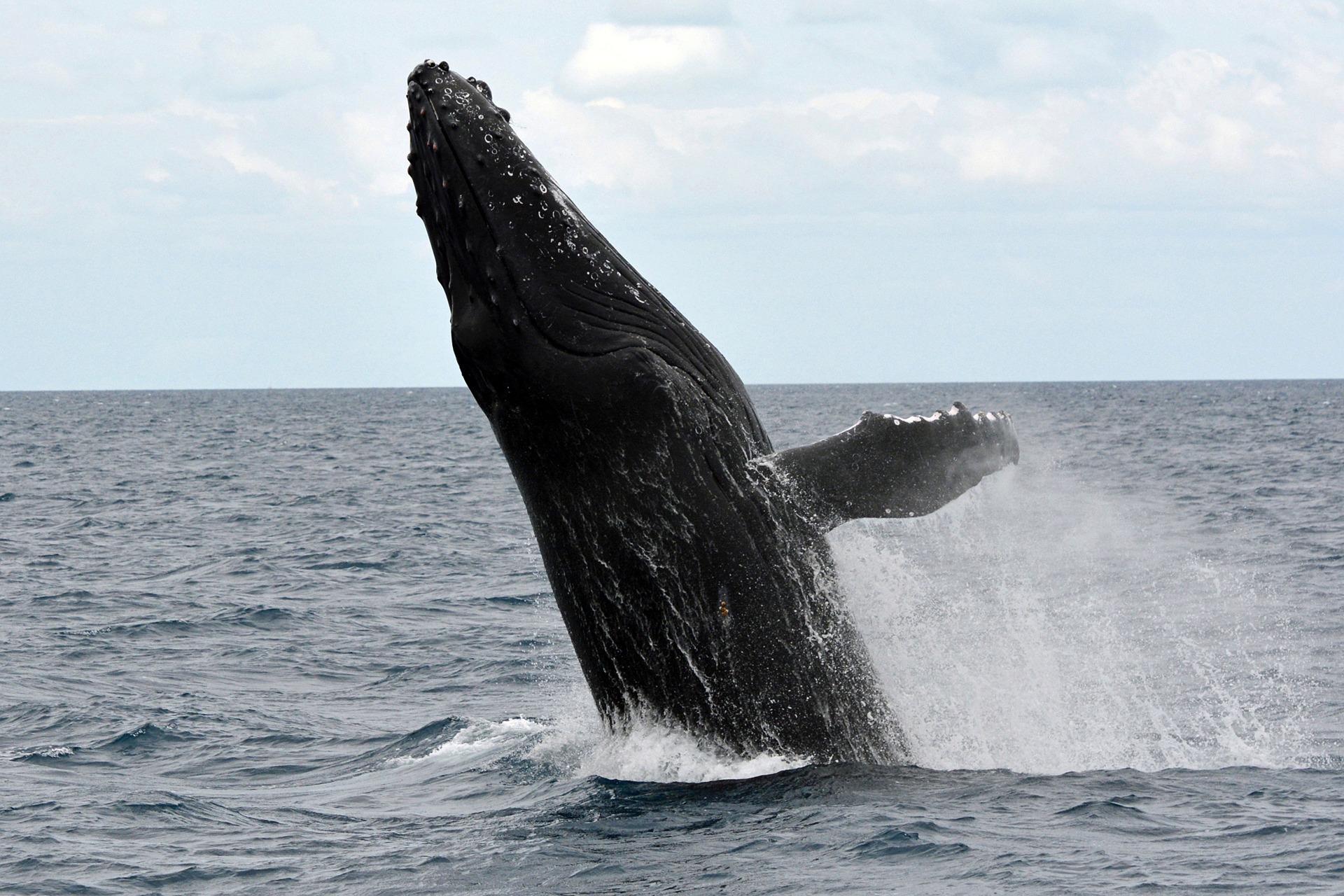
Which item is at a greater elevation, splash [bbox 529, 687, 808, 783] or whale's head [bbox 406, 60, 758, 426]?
whale's head [bbox 406, 60, 758, 426]

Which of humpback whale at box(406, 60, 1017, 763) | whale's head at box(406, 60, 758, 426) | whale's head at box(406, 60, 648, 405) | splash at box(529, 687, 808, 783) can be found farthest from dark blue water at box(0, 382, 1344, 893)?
whale's head at box(406, 60, 648, 405)

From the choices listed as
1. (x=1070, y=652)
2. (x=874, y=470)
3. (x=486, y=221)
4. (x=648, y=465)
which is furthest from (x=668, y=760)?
(x=1070, y=652)

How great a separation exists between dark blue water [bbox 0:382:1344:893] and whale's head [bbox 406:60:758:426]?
6.92ft

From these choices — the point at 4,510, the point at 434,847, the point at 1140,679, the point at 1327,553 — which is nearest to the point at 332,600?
the point at 1140,679

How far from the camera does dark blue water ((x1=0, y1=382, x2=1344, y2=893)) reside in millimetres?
8477

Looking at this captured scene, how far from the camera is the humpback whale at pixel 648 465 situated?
354 inches

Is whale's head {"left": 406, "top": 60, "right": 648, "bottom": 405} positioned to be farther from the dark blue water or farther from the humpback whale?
the dark blue water

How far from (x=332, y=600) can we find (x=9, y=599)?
15.2ft

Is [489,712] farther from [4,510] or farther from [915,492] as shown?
[4,510]

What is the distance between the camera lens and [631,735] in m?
9.77

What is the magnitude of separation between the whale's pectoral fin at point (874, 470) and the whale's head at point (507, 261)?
31.9 inches

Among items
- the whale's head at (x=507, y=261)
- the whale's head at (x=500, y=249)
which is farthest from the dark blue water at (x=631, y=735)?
the whale's head at (x=500, y=249)

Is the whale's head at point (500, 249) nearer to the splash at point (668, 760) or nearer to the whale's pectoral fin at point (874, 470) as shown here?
the whale's pectoral fin at point (874, 470)

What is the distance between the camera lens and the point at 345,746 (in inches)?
506
